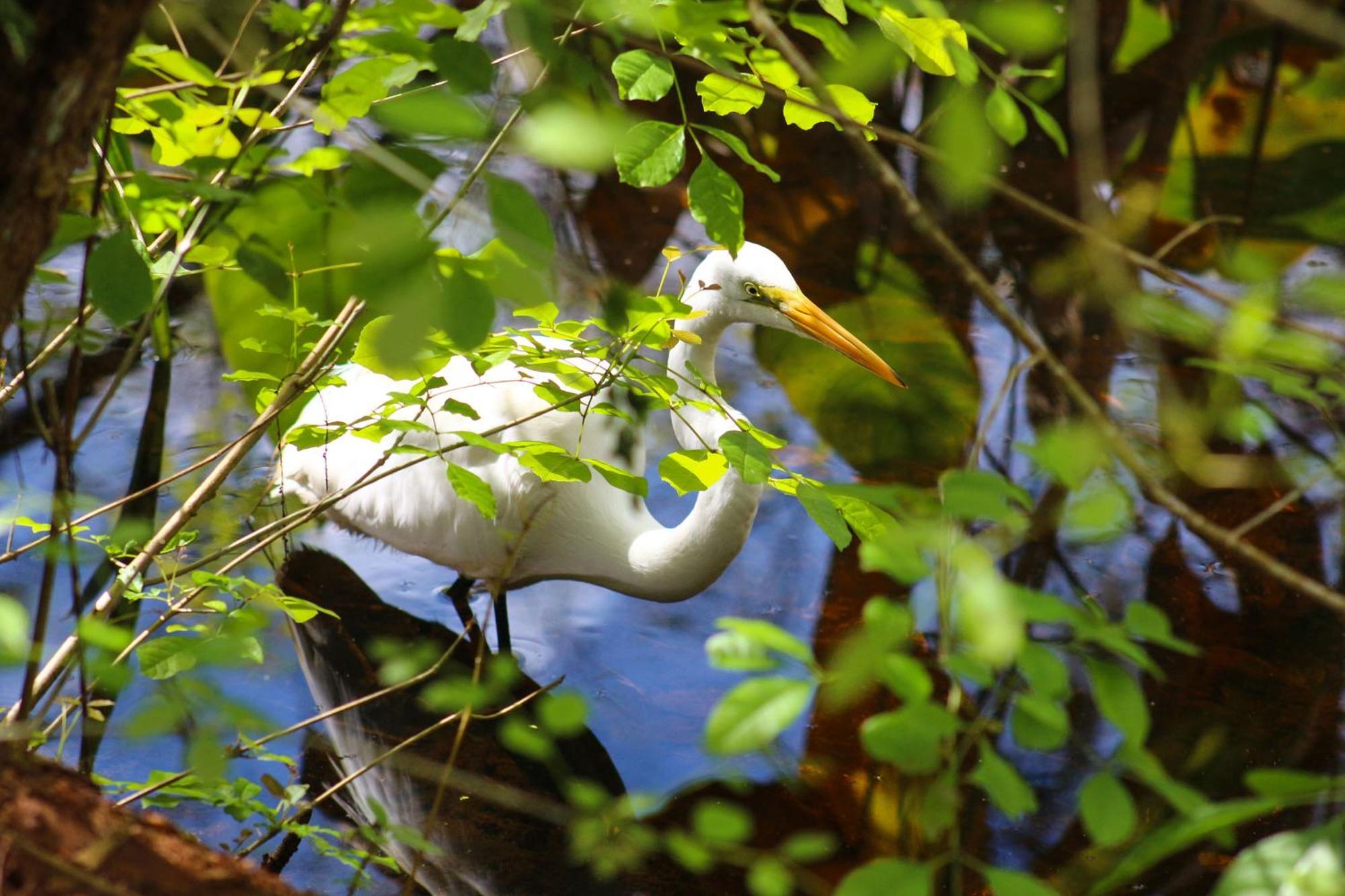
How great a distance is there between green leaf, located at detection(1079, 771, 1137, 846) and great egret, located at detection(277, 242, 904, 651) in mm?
1213

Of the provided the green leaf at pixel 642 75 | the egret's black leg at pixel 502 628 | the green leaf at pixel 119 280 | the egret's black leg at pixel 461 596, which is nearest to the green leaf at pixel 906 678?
the green leaf at pixel 119 280

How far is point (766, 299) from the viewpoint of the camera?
1811 mm

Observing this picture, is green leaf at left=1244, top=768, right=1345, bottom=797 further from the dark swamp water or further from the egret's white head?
the egret's white head

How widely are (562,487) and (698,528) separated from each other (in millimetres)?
275

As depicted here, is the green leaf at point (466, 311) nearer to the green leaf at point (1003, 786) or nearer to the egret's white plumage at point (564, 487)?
the green leaf at point (1003, 786)

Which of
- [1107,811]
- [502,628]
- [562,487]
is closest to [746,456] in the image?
[1107,811]

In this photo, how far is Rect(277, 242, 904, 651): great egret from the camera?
1.82 metres

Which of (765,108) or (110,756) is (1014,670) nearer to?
(110,756)

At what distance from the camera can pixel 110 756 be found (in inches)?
72.7

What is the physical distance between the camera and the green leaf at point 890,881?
1.73ft

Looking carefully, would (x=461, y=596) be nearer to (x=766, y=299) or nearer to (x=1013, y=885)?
(x=766, y=299)

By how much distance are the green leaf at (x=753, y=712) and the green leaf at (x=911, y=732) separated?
3cm

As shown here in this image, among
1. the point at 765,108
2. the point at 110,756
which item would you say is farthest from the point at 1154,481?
the point at 765,108

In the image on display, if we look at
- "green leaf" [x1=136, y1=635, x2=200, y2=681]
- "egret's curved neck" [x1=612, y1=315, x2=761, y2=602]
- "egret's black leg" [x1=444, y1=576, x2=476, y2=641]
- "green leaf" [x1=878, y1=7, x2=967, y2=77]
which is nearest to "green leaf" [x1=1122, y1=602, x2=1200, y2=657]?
"green leaf" [x1=878, y1=7, x2=967, y2=77]
